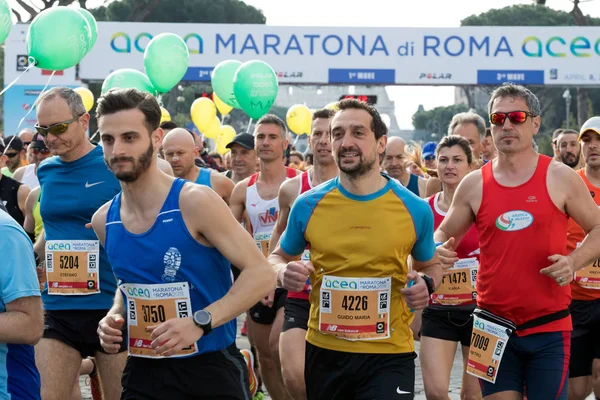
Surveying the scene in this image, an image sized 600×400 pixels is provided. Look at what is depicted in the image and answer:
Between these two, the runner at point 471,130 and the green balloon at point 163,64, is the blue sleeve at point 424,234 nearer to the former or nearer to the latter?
the runner at point 471,130

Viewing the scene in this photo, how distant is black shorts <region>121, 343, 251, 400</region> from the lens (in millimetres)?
3918

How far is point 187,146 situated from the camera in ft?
28.3

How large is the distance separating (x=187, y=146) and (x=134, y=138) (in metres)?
4.76

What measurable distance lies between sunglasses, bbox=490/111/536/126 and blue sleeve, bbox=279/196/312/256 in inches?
44.8

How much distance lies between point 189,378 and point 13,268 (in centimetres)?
91

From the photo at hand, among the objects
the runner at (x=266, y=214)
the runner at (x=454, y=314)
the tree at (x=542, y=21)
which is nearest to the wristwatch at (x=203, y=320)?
the runner at (x=454, y=314)

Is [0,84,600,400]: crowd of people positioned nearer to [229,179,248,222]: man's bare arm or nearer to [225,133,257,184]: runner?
[229,179,248,222]: man's bare arm

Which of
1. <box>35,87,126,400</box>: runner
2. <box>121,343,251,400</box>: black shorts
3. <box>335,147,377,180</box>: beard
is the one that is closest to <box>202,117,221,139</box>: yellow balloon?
<box>35,87,126,400</box>: runner

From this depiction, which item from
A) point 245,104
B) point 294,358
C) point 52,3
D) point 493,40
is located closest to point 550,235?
point 294,358

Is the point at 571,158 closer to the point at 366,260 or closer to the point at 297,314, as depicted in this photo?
the point at 297,314

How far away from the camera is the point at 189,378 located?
3.91m

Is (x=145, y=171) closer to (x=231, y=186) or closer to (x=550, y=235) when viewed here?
(x=550, y=235)

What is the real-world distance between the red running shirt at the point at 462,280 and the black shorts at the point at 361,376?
1978 millimetres

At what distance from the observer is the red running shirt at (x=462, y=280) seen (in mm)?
6574
